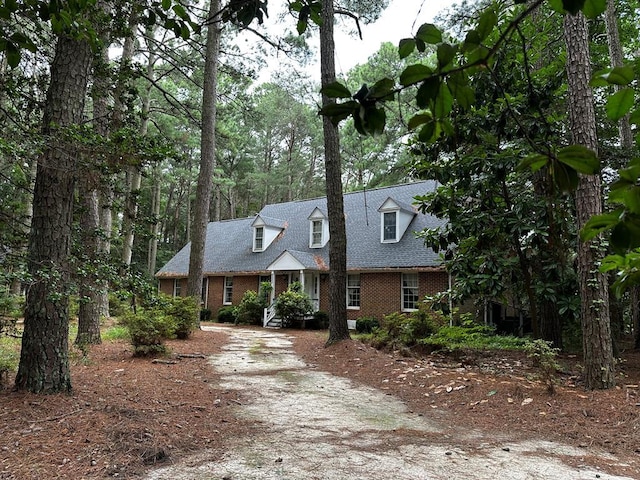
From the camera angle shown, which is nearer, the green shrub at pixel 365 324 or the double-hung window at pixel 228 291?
the green shrub at pixel 365 324

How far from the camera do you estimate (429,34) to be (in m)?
0.96

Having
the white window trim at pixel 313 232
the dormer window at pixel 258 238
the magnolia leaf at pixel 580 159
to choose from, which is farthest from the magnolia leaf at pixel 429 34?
the dormer window at pixel 258 238

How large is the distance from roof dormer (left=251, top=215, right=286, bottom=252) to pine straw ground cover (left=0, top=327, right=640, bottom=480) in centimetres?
1439

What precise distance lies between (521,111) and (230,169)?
30002 millimetres

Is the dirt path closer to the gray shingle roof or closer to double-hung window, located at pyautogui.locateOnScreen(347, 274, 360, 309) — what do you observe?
the gray shingle roof

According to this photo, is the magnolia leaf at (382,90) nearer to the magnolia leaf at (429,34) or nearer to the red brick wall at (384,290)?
the magnolia leaf at (429,34)

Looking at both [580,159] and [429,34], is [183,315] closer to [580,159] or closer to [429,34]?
[429,34]

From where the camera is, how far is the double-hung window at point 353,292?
58.3 ft

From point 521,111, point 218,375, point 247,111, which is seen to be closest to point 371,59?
point 247,111

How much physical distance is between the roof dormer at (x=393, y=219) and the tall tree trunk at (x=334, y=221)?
8319mm

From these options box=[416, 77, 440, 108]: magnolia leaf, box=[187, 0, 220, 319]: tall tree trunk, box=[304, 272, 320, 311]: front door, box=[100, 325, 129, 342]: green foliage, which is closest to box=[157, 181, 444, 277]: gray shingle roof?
box=[304, 272, 320, 311]: front door

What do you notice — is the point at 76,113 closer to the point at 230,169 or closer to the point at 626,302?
the point at 626,302

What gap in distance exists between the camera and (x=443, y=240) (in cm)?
860

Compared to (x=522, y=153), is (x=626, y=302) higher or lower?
lower
